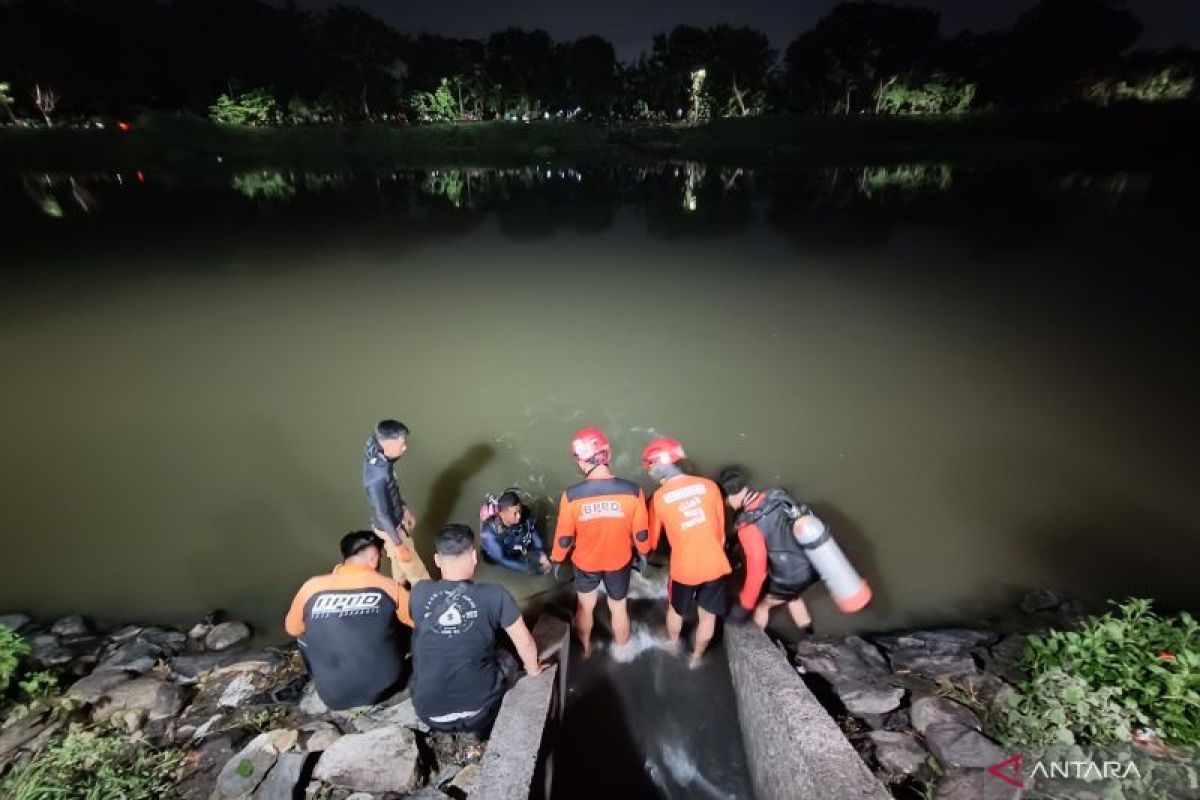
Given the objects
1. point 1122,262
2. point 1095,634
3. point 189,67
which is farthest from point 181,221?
point 189,67

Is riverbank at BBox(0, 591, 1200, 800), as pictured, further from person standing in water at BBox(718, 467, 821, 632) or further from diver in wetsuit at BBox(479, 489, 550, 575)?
diver in wetsuit at BBox(479, 489, 550, 575)

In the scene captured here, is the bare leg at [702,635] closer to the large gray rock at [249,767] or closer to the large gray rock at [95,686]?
the large gray rock at [249,767]

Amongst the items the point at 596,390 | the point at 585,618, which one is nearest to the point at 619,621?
the point at 585,618

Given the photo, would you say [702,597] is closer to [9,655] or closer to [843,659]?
[843,659]

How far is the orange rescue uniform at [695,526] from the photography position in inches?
192

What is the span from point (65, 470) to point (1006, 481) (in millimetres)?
13936

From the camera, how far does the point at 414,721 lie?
453cm

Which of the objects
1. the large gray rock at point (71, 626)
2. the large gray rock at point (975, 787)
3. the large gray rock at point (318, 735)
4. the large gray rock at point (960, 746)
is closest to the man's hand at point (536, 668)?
the large gray rock at point (318, 735)

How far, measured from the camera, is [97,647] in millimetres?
5844

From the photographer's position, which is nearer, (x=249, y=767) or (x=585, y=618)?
(x=249, y=767)

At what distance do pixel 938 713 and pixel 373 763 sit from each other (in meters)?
4.35

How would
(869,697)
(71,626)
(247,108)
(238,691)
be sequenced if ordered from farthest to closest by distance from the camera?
(247,108)
(71,626)
(238,691)
(869,697)

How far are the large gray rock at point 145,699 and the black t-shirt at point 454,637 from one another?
2622 mm

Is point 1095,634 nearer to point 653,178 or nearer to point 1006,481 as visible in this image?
point 1006,481
